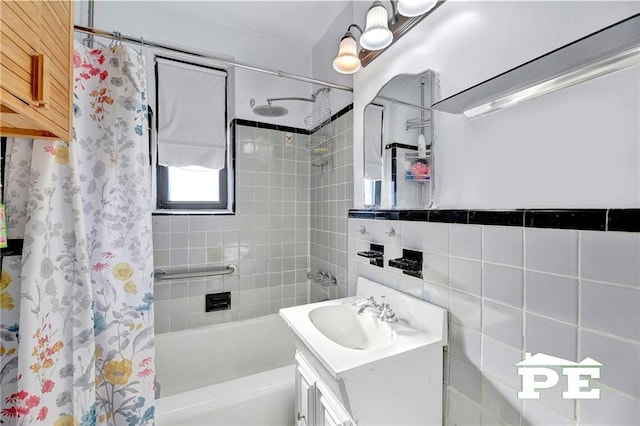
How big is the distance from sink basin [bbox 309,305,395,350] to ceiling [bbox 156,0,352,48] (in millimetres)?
1988

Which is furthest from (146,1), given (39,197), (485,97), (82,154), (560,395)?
(560,395)

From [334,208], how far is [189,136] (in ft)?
3.79

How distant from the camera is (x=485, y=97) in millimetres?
854

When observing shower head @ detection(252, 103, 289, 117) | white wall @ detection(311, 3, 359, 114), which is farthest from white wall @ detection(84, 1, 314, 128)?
shower head @ detection(252, 103, 289, 117)

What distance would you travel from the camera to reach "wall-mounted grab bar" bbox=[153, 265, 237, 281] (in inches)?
72.6

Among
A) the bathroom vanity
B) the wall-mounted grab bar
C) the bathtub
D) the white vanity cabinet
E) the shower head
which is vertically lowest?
the bathtub

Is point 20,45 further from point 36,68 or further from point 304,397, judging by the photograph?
point 304,397

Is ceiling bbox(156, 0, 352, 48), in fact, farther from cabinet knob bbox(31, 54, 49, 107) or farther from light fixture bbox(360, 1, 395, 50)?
cabinet knob bbox(31, 54, 49, 107)

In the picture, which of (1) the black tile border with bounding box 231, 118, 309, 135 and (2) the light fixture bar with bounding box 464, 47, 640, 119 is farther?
(1) the black tile border with bounding box 231, 118, 309, 135

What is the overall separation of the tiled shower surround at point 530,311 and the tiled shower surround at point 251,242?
132 centimetres

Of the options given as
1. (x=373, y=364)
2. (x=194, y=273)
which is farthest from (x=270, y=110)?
(x=373, y=364)

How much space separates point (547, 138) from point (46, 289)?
1.65 m

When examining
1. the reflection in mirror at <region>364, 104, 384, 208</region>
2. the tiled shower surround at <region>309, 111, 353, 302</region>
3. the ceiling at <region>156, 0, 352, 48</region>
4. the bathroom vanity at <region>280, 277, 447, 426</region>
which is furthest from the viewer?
the ceiling at <region>156, 0, 352, 48</region>

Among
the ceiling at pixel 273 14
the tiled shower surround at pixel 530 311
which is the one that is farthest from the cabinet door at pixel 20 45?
the ceiling at pixel 273 14
